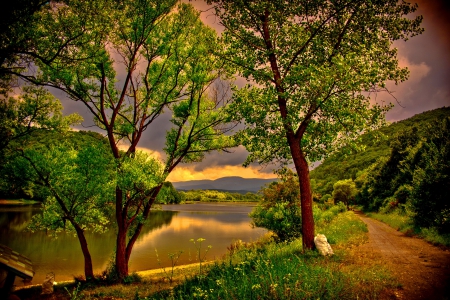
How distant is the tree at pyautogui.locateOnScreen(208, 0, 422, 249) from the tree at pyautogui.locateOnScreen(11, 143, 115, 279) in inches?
366

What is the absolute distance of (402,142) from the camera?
4225 centimetres

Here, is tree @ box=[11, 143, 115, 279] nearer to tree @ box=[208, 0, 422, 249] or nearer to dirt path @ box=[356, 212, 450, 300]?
tree @ box=[208, 0, 422, 249]

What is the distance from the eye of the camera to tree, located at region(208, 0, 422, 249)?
29.5 ft

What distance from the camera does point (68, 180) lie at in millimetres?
14617

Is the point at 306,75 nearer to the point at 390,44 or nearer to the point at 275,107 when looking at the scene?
the point at 275,107

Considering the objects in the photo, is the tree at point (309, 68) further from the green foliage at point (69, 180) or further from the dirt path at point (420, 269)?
the green foliage at point (69, 180)

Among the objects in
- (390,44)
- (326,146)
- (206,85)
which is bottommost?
(326,146)

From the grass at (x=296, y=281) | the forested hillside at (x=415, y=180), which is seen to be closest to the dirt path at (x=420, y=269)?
the grass at (x=296, y=281)

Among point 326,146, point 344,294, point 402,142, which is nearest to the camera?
point 344,294

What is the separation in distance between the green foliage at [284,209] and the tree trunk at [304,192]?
1091cm

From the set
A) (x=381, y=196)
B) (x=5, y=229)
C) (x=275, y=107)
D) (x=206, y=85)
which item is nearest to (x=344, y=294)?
(x=275, y=107)

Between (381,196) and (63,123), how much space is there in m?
47.8

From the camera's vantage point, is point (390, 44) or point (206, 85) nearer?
point (390, 44)

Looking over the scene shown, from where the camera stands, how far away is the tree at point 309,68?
898cm
